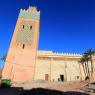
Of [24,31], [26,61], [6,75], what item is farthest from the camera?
[24,31]

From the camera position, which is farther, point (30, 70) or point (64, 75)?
point (64, 75)

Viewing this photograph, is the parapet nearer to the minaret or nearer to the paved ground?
the minaret

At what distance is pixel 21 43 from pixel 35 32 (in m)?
3.51

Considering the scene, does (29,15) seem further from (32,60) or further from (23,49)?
(32,60)

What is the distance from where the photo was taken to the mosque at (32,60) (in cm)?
2773

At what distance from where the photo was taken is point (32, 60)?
28.9 m

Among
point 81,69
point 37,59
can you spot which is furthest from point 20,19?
point 81,69

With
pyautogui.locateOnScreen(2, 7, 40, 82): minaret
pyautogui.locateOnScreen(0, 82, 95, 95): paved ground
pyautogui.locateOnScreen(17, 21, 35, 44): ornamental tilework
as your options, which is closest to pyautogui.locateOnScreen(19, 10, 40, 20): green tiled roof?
pyautogui.locateOnScreen(2, 7, 40, 82): minaret

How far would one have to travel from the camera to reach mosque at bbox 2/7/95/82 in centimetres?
2773

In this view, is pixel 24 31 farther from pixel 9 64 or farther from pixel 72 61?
pixel 72 61

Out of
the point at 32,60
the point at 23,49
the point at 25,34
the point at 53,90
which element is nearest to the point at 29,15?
the point at 25,34

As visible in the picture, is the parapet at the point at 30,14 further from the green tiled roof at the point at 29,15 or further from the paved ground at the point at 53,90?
the paved ground at the point at 53,90

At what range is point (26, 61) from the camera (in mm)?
28531

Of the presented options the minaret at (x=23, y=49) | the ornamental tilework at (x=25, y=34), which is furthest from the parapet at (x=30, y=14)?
the ornamental tilework at (x=25, y=34)
